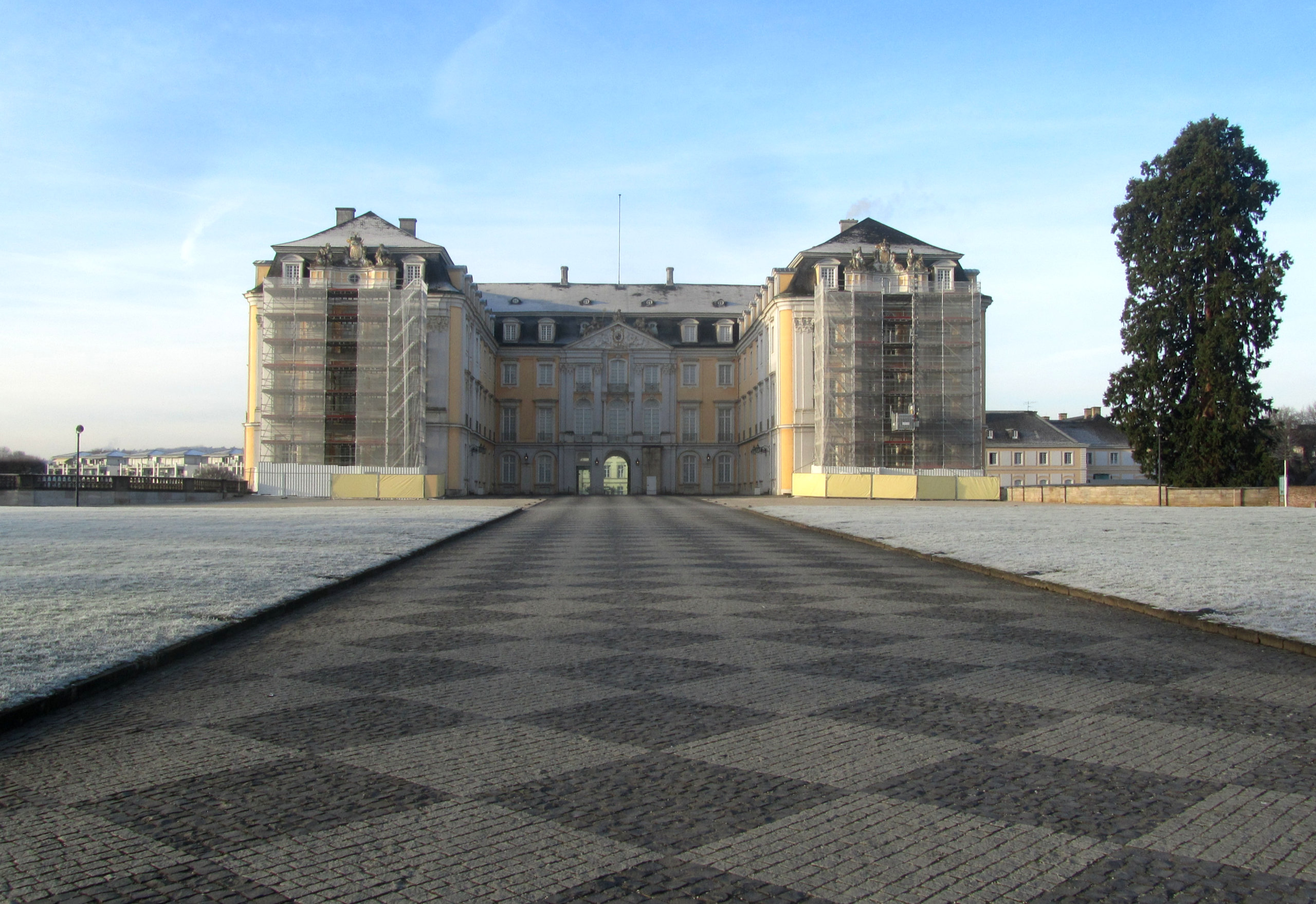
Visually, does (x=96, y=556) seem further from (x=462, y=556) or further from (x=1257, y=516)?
(x=1257, y=516)

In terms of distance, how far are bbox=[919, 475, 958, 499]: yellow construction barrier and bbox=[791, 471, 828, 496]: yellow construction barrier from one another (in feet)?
14.3

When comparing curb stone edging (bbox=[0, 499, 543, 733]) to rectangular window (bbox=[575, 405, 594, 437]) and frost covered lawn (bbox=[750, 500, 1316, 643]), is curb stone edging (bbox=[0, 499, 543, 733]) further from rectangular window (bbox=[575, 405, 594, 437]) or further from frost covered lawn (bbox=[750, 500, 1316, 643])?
rectangular window (bbox=[575, 405, 594, 437])

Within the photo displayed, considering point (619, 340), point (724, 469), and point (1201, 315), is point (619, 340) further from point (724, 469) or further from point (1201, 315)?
point (1201, 315)

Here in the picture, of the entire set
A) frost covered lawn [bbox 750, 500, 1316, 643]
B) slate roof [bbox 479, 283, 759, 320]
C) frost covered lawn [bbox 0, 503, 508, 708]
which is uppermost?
slate roof [bbox 479, 283, 759, 320]

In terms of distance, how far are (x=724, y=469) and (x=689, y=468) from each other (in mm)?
2462

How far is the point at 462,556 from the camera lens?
14.7 metres

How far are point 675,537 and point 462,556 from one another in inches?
223

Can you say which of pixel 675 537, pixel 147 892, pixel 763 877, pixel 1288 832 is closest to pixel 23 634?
pixel 147 892

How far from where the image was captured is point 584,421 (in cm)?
7069

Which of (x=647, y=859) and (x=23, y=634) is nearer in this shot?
(x=647, y=859)

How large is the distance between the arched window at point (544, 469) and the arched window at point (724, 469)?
11764 mm

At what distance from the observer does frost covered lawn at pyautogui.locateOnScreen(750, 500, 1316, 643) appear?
28.8ft

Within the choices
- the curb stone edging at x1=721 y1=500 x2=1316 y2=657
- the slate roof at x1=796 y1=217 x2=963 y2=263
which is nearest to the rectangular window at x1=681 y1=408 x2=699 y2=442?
the slate roof at x1=796 y1=217 x2=963 y2=263

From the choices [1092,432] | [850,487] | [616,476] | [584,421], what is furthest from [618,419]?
[1092,432]
